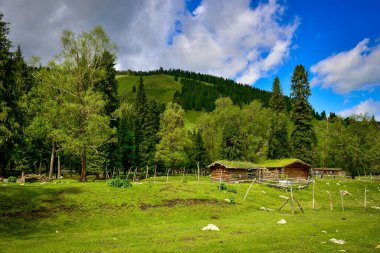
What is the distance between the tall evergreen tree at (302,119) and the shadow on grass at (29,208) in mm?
60497

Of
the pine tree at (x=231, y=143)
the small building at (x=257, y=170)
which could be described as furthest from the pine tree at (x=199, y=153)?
the small building at (x=257, y=170)

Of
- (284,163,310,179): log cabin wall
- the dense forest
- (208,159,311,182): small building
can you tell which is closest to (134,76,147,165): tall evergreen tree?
the dense forest

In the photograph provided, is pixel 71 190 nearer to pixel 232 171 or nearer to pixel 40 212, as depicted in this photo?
pixel 40 212

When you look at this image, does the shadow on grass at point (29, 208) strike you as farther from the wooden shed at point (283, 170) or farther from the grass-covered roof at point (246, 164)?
the wooden shed at point (283, 170)

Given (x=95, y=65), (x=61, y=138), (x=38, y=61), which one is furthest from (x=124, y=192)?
(x=38, y=61)

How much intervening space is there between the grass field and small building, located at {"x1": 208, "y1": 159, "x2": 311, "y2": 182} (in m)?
22.6

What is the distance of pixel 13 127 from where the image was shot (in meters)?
35.4

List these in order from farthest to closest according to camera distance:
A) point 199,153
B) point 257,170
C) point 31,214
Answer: point 199,153
point 257,170
point 31,214

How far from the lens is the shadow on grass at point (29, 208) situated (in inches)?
822

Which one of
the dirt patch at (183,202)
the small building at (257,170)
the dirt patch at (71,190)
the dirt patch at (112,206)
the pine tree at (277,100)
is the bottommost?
the dirt patch at (183,202)

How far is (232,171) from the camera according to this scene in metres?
60.8

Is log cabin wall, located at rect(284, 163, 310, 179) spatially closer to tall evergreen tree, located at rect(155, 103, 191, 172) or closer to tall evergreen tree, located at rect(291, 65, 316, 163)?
tall evergreen tree, located at rect(291, 65, 316, 163)

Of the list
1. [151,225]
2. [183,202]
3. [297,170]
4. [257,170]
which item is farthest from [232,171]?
[151,225]

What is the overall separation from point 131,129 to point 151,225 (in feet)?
192
